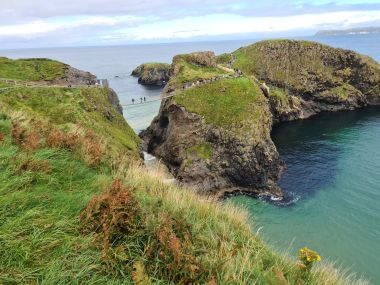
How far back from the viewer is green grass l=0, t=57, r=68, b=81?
59.7m

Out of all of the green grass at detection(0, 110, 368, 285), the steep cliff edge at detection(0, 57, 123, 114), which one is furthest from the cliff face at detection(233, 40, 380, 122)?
the green grass at detection(0, 110, 368, 285)

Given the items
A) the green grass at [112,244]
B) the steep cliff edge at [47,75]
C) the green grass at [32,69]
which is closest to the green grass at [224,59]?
the steep cliff edge at [47,75]

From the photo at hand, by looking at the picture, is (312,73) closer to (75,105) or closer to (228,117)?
(228,117)

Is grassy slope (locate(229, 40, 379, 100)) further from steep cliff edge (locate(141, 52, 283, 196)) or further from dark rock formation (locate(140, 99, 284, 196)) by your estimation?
dark rock formation (locate(140, 99, 284, 196))

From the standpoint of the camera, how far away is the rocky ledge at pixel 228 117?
49031 mm

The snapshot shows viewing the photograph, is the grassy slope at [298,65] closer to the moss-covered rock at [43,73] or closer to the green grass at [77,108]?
the moss-covered rock at [43,73]

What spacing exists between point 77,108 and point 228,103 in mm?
25229

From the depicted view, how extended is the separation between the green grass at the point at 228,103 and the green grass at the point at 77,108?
12524 millimetres

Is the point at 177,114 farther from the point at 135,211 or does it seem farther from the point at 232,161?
the point at 135,211

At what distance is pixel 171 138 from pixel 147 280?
49.7 meters

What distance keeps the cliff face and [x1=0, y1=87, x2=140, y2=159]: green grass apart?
178ft

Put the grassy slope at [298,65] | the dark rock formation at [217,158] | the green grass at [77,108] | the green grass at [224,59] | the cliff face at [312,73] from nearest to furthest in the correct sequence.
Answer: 1. the green grass at [77,108]
2. the dark rock formation at [217,158]
3. the cliff face at [312,73]
4. the grassy slope at [298,65]
5. the green grass at [224,59]

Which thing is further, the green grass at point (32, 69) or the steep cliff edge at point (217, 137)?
the green grass at point (32, 69)

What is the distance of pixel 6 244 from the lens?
21.9 feet
